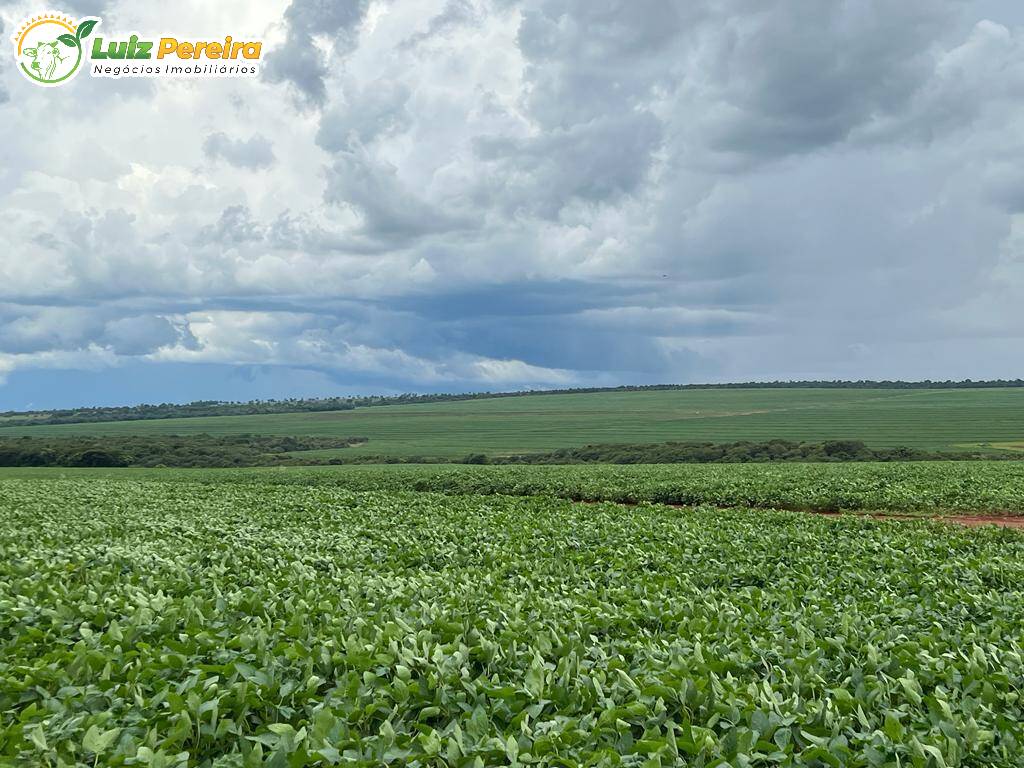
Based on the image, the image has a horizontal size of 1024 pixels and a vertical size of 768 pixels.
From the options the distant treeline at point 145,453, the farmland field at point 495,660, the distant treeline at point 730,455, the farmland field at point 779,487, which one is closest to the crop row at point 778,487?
the farmland field at point 779,487

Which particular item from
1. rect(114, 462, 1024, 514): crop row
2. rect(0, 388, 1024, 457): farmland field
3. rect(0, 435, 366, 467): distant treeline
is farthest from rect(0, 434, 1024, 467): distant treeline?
A: rect(114, 462, 1024, 514): crop row

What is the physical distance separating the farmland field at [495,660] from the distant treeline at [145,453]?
87.6 metres

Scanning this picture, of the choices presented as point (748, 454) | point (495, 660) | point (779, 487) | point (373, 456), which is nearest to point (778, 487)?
point (779, 487)

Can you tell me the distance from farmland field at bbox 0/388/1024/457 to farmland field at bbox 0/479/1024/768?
9459cm

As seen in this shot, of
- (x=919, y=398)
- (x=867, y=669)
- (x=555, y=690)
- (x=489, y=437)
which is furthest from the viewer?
(x=919, y=398)

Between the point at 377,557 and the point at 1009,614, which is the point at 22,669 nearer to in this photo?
the point at 377,557

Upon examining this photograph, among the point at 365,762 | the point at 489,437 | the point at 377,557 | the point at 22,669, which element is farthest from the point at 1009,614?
the point at 489,437

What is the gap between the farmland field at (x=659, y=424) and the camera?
118688 mm

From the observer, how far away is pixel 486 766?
18.4 ft

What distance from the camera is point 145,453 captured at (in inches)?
4087

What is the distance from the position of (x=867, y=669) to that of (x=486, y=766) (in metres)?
4.46

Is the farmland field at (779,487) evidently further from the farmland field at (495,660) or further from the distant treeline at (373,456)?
the distant treeline at (373,456)

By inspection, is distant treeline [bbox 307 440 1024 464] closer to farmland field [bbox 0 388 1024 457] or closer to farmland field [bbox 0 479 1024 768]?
farmland field [bbox 0 388 1024 457]

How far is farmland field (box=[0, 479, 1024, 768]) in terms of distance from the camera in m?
5.78
